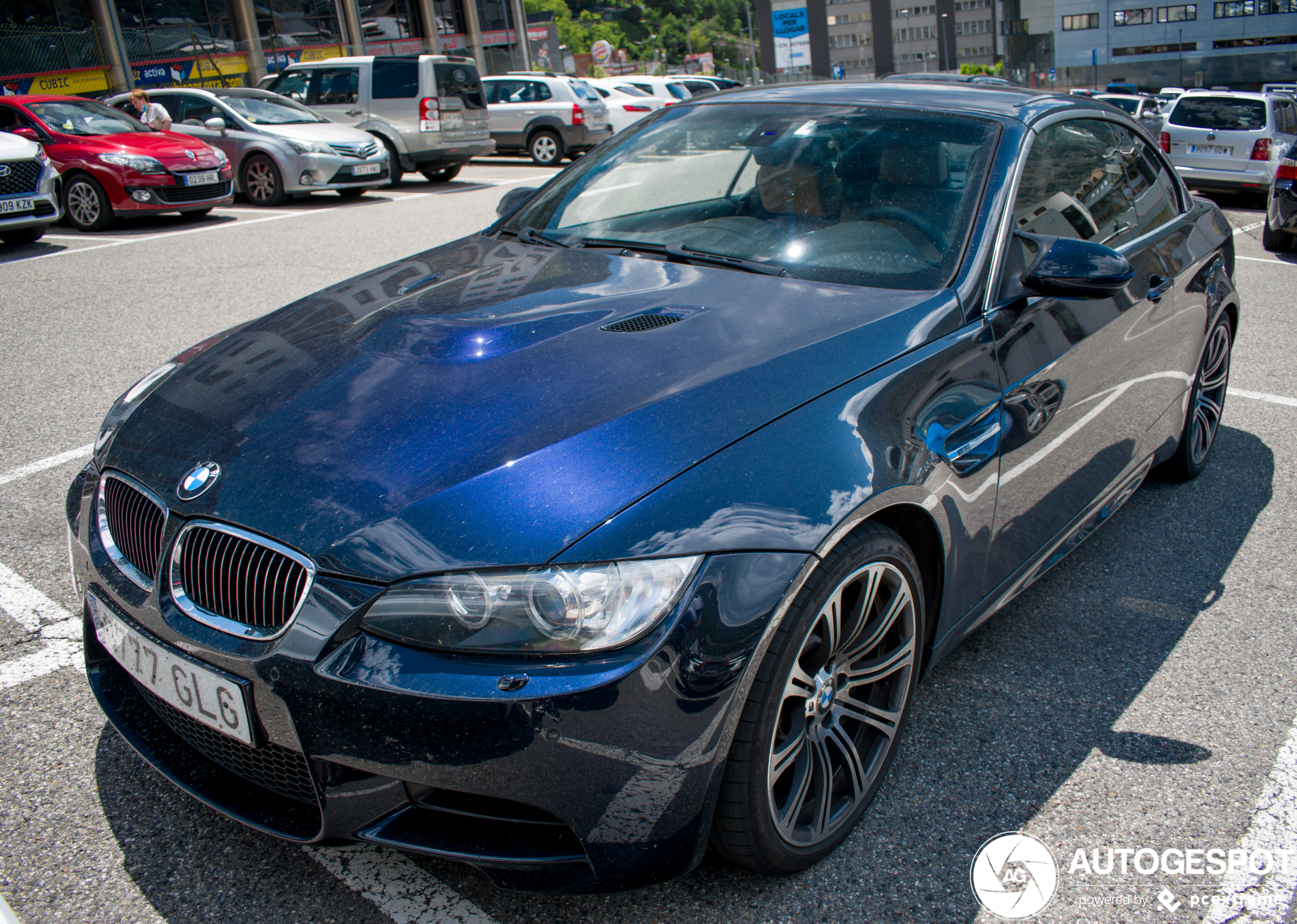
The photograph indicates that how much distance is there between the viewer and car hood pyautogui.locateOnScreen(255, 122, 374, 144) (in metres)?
12.7

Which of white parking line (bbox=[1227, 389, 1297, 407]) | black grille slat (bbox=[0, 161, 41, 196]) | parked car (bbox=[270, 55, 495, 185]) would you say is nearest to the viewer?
white parking line (bbox=[1227, 389, 1297, 407])

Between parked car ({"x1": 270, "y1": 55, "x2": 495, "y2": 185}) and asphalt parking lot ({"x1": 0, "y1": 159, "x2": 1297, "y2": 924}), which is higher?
parked car ({"x1": 270, "y1": 55, "x2": 495, "y2": 185})

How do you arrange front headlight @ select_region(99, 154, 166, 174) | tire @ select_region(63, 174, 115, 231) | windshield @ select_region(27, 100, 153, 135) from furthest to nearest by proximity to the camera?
windshield @ select_region(27, 100, 153, 135) → tire @ select_region(63, 174, 115, 231) → front headlight @ select_region(99, 154, 166, 174)

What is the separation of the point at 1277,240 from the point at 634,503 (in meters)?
10.4

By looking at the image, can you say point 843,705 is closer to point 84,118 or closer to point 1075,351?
point 1075,351

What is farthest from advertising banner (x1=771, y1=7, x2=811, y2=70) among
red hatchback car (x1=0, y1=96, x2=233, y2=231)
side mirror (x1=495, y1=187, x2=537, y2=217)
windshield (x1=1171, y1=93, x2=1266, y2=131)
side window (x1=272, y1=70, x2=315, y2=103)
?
side mirror (x1=495, y1=187, x2=537, y2=217)

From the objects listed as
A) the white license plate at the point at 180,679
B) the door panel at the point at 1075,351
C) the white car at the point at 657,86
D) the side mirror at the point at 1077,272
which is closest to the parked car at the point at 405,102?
the white car at the point at 657,86

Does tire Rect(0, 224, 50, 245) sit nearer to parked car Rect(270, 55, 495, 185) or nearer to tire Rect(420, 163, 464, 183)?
parked car Rect(270, 55, 495, 185)

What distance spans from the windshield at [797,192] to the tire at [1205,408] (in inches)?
69.7

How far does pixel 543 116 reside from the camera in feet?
60.6

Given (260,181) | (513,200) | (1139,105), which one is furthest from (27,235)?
(1139,105)

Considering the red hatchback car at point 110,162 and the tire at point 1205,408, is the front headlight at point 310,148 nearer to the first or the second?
the red hatchback car at point 110,162

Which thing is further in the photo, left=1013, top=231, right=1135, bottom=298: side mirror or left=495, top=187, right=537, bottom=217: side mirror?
left=495, top=187, right=537, bottom=217: side mirror

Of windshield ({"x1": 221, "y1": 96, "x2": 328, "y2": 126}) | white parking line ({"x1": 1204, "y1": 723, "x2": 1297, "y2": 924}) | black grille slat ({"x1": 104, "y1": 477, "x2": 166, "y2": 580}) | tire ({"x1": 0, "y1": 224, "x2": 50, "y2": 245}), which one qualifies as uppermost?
windshield ({"x1": 221, "y1": 96, "x2": 328, "y2": 126})
